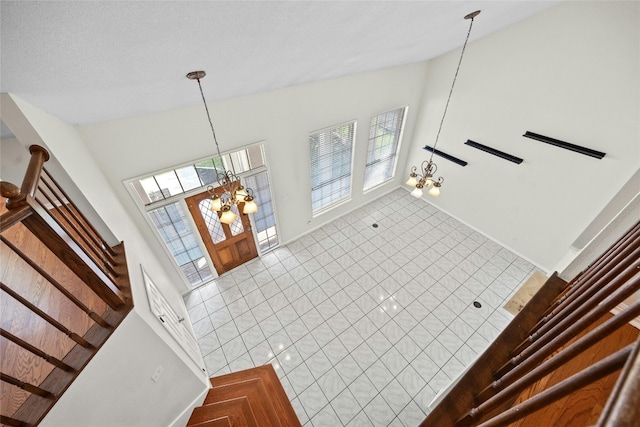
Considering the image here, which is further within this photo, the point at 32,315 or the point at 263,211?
the point at 263,211

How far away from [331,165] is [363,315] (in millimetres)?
2949

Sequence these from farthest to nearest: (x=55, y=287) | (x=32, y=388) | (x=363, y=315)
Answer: (x=363, y=315)
(x=55, y=287)
(x=32, y=388)

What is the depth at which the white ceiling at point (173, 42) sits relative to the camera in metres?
1.12

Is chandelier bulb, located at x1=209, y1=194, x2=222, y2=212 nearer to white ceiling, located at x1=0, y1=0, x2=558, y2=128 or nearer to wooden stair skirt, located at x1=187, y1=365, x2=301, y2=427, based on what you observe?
white ceiling, located at x1=0, y1=0, x2=558, y2=128

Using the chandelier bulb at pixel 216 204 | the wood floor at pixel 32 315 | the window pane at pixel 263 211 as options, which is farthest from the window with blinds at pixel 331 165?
the wood floor at pixel 32 315

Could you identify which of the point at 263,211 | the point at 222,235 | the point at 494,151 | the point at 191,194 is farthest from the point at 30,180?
the point at 494,151

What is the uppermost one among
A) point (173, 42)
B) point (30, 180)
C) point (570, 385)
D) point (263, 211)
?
point (173, 42)

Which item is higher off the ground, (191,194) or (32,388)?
(32,388)

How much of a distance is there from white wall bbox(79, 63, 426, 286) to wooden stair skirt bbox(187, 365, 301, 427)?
2150 mm

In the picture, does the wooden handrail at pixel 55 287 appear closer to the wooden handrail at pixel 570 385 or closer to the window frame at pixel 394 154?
the wooden handrail at pixel 570 385

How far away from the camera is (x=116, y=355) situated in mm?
1860

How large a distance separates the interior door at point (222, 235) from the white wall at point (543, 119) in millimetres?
4422

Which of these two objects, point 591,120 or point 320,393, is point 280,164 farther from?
point 591,120

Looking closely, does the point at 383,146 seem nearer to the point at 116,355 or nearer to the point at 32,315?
the point at 116,355
